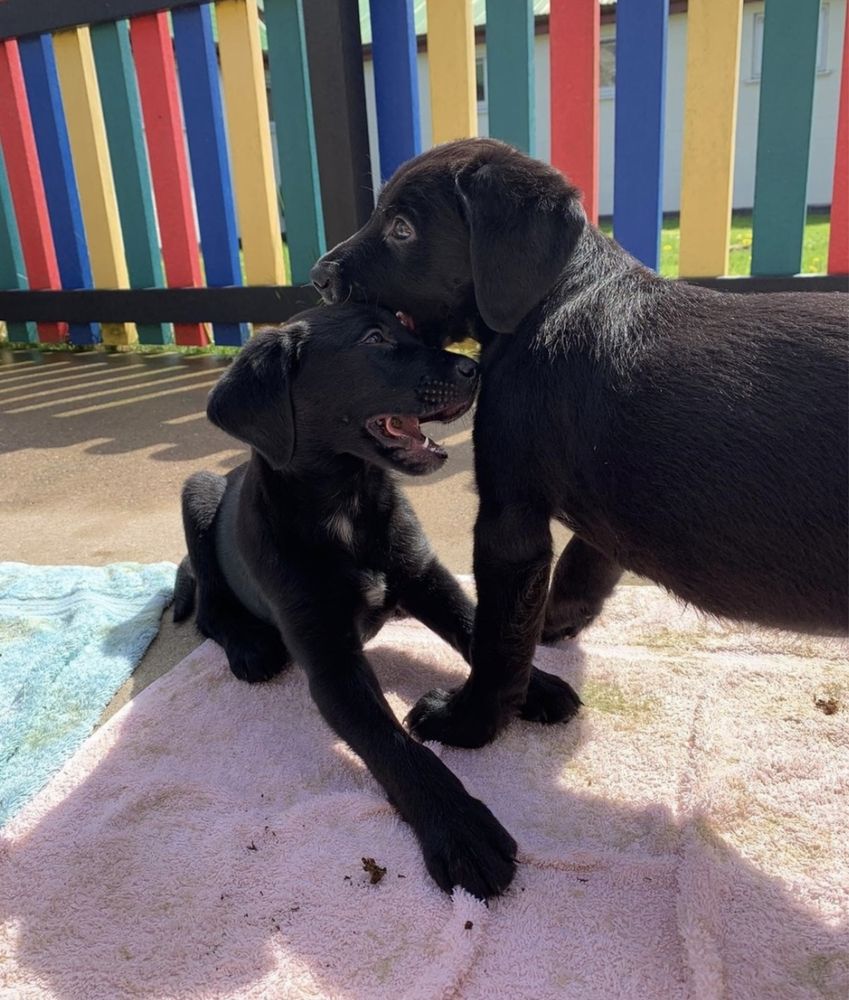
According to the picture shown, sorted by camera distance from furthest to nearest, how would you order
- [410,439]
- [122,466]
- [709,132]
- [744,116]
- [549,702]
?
[744,116]
[709,132]
[122,466]
[410,439]
[549,702]

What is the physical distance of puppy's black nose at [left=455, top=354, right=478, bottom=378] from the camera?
209cm

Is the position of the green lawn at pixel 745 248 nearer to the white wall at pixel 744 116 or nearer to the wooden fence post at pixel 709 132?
the white wall at pixel 744 116

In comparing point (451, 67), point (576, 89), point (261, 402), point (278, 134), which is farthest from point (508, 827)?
point (278, 134)

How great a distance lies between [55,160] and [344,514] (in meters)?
4.58

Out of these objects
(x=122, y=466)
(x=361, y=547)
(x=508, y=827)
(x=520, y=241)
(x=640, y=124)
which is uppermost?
(x=640, y=124)

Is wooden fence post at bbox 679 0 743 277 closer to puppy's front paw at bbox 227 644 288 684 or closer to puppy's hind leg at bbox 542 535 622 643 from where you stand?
puppy's hind leg at bbox 542 535 622 643

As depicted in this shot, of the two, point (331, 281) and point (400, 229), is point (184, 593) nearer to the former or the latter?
point (331, 281)

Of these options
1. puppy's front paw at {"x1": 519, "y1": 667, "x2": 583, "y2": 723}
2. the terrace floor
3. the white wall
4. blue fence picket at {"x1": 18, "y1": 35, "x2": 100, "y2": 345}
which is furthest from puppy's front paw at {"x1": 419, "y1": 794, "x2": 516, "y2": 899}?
the white wall

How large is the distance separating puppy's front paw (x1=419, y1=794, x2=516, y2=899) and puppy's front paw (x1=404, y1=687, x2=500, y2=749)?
11.3 inches

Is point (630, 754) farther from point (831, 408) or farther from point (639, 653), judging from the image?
point (831, 408)

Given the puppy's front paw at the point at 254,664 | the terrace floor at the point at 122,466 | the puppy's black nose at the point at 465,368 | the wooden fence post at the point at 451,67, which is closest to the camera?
the puppy's black nose at the point at 465,368

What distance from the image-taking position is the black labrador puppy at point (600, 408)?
1.57 m

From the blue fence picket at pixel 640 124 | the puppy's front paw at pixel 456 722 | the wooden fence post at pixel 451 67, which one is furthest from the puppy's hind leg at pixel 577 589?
the wooden fence post at pixel 451 67

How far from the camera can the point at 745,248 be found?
9828 mm
